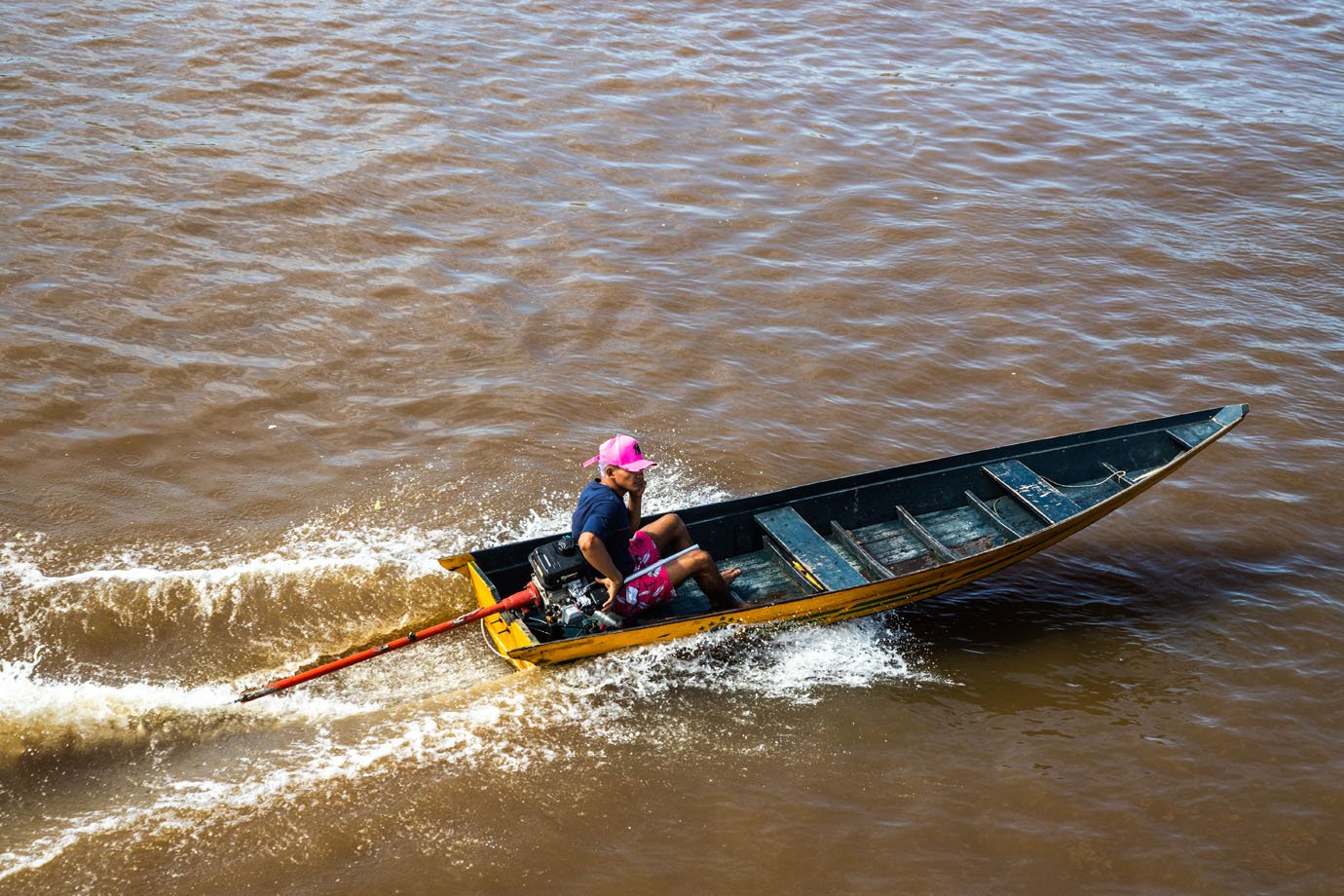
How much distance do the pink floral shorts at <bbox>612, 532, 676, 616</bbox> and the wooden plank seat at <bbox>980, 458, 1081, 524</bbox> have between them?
2.86m

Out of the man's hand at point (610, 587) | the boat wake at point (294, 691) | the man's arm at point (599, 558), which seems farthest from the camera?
the man's hand at point (610, 587)

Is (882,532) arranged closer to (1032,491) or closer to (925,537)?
(925,537)

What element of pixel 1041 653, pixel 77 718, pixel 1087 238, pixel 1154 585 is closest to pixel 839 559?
pixel 1041 653

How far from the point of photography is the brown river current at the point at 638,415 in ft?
21.1

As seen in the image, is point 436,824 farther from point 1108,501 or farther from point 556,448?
point 1108,501

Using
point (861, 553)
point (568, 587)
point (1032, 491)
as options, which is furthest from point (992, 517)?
point (568, 587)

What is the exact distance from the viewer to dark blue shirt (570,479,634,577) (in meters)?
6.96

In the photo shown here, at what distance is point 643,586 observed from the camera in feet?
24.1

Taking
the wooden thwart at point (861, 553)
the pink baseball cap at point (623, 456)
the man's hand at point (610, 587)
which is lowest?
the wooden thwart at point (861, 553)

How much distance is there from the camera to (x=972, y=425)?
33.8ft

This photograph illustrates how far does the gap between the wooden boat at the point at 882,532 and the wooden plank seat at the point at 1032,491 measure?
1cm

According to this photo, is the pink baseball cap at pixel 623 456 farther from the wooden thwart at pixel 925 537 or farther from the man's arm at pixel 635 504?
the wooden thwart at pixel 925 537

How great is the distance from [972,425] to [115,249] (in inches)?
357

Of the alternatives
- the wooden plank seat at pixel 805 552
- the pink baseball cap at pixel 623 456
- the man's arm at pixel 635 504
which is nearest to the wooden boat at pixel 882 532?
the wooden plank seat at pixel 805 552
